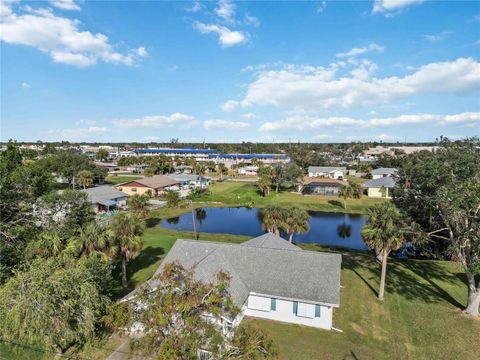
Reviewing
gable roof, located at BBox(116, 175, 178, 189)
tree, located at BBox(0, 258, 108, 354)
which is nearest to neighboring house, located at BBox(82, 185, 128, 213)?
gable roof, located at BBox(116, 175, 178, 189)

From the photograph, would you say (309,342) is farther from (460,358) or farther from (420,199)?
(420,199)

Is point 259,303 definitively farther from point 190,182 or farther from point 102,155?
point 102,155

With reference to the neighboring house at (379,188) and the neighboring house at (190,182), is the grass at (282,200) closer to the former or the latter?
the neighboring house at (379,188)

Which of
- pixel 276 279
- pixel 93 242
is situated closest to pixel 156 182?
pixel 93 242

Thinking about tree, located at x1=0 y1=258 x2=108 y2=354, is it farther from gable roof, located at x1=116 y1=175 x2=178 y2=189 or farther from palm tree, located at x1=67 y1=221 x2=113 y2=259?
gable roof, located at x1=116 y1=175 x2=178 y2=189

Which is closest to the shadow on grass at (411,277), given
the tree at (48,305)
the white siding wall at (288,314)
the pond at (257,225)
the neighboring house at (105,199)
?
the white siding wall at (288,314)

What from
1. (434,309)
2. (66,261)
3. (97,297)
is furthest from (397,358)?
(66,261)
